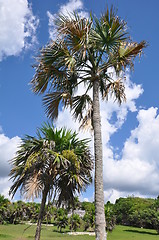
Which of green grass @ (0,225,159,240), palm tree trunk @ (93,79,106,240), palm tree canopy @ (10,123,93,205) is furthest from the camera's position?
green grass @ (0,225,159,240)

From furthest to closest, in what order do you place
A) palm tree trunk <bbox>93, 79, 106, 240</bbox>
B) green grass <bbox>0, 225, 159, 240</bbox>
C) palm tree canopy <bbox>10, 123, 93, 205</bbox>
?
1. green grass <bbox>0, 225, 159, 240</bbox>
2. palm tree canopy <bbox>10, 123, 93, 205</bbox>
3. palm tree trunk <bbox>93, 79, 106, 240</bbox>

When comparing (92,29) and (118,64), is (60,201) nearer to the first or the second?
(118,64)

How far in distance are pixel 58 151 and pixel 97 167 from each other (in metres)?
2.65

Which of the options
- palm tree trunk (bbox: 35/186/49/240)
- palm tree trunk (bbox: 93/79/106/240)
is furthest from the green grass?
palm tree trunk (bbox: 93/79/106/240)

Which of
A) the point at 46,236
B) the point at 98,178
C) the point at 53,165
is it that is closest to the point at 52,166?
the point at 53,165

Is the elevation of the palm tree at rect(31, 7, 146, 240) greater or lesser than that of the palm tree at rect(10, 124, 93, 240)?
greater

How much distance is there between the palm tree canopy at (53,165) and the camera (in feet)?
23.2

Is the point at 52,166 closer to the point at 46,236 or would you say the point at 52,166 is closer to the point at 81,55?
the point at 81,55

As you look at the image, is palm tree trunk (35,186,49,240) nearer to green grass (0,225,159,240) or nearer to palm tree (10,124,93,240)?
palm tree (10,124,93,240)

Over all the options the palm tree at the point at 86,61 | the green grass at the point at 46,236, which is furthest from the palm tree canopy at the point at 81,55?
the green grass at the point at 46,236

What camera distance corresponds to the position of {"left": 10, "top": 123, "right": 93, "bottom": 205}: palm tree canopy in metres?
7.06

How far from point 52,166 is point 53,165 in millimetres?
52

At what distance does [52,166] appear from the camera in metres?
7.21

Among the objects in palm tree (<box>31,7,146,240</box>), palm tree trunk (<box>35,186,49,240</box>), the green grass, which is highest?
palm tree (<box>31,7,146,240</box>)
